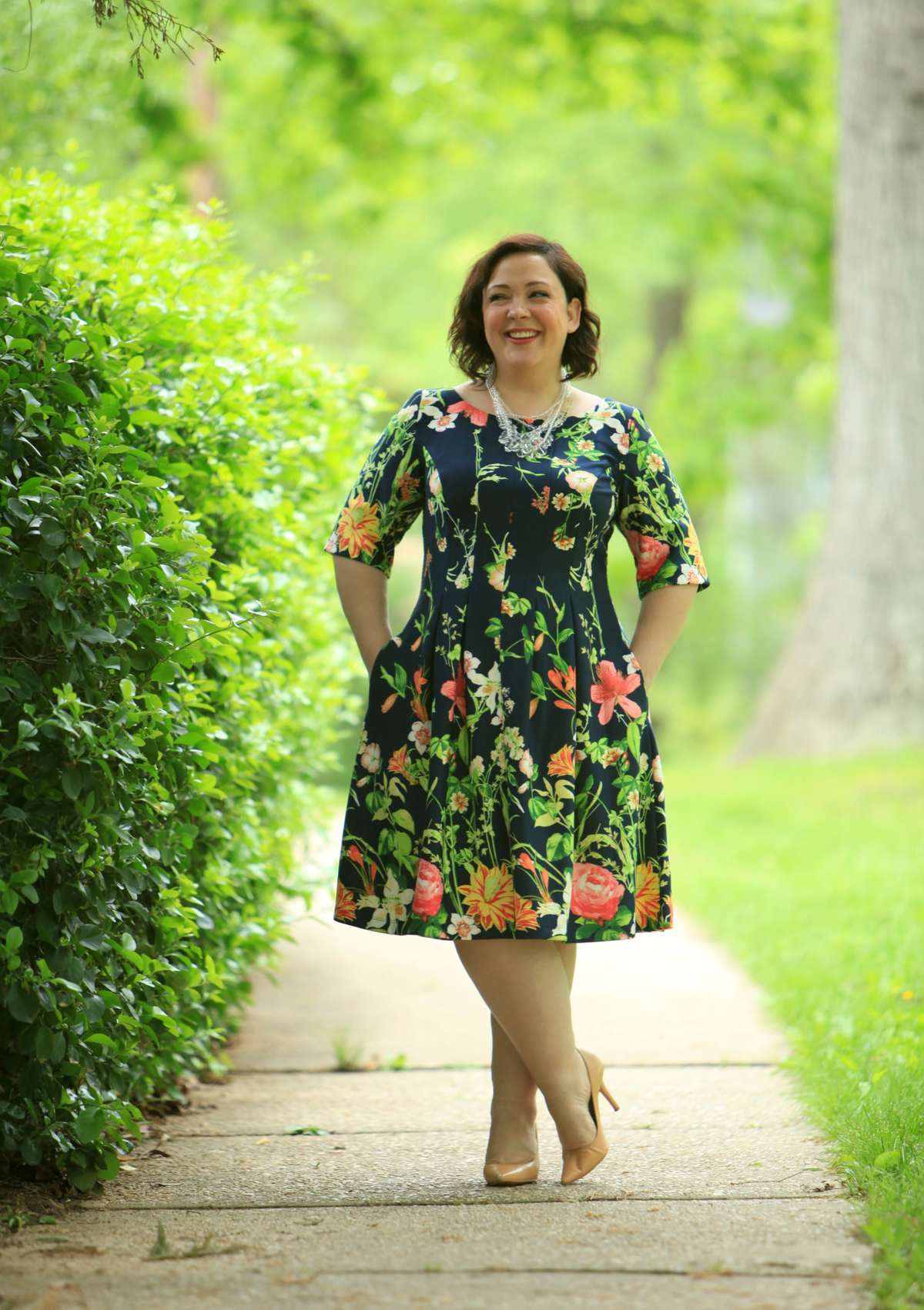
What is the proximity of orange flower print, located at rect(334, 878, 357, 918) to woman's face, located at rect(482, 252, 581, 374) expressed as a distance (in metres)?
1.29

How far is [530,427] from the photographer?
3684mm

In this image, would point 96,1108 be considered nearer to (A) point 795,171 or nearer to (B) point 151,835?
(B) point 151,835

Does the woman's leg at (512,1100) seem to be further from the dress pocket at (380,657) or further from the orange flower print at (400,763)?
the dress pocket at (380,657)

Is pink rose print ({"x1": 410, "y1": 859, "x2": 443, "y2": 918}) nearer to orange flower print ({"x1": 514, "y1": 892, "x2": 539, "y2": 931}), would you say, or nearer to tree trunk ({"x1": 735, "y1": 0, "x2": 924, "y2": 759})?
orange flower print ({"x1": 514, "y1": 892, "x2": 539, "y2": 931})

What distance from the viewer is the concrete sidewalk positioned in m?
2.80

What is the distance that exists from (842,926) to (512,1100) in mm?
3615

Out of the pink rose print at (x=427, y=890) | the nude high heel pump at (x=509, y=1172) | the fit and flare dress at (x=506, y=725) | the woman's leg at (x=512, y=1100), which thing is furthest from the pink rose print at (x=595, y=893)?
the nude high heel pump at (x=509, y=1172)

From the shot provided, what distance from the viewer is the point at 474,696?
11.5 feet

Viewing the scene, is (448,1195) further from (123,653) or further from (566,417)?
(566,417)

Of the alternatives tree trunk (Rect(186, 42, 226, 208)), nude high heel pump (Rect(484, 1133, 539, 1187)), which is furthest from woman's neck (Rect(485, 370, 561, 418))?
tree trunk (Rect(186, 42, 226, 208))

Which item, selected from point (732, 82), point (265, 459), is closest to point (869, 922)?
point (265, 459)

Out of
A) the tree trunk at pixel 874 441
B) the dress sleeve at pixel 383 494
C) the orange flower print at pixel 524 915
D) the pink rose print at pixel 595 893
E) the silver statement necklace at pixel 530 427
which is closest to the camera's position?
the orange flower print at pixel 524 915

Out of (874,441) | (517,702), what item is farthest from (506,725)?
(874,441)

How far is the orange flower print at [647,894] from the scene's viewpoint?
12.1 ft
